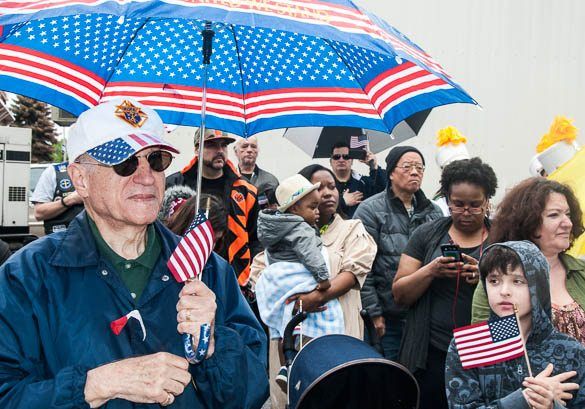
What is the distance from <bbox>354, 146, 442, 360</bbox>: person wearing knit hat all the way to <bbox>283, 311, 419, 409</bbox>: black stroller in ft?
5.35

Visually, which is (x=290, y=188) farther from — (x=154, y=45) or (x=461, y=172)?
(x=154, y=45)

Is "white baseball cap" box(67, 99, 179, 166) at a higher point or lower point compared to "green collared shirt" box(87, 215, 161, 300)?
higher

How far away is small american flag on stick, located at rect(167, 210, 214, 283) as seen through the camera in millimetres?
2396

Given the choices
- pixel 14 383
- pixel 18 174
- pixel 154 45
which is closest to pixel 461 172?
pixel 154 45

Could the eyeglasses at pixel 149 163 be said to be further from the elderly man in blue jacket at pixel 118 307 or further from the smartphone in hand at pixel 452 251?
the smartphone in hand at pixel 452 251

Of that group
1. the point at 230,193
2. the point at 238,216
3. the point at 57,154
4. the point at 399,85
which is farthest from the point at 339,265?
the point at 57,154

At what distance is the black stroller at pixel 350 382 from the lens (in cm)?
338

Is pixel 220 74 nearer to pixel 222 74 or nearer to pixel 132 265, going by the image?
pixel 222 74

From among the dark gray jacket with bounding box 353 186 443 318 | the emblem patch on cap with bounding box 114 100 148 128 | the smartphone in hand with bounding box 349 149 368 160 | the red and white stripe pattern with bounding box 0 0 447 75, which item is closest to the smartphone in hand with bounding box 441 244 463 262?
the dark gray jacket with bounding box 353 186 443 318

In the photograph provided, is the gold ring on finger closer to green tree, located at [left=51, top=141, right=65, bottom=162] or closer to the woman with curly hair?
the woman with curly hair

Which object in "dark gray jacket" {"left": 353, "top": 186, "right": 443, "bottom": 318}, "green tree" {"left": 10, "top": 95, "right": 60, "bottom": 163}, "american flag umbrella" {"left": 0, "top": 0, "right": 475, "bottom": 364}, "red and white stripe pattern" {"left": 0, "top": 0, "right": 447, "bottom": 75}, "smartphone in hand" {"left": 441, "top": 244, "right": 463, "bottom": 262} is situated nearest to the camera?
Answer: "red and white stripe pattern" {"left": 0, "top": 0, "right": 447, "bottom": 75}

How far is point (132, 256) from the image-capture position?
2.53 m

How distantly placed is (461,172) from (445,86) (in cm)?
135

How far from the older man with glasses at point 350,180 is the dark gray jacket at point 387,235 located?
1.15m
